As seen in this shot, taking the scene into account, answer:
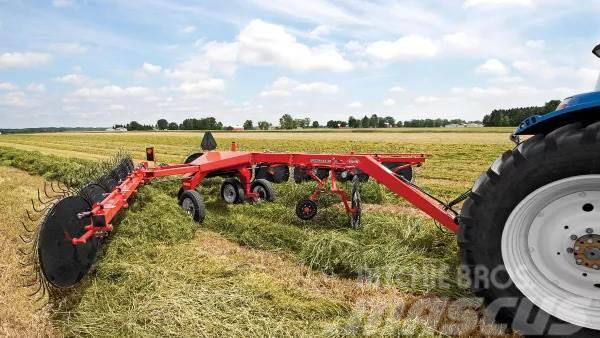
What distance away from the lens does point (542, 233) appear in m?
2.75

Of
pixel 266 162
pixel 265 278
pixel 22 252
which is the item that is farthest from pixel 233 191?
pixel 265 278

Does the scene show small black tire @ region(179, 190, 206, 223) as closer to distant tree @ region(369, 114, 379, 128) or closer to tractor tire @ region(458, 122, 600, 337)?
tractor tire @ region(458, 122, 600, 337)

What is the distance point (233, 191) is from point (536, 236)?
5431mm

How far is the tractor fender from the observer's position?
2.61 metres

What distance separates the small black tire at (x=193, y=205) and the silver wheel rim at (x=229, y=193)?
1060mm

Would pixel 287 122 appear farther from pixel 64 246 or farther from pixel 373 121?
pixel 64 246

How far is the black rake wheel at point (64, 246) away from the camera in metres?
3.62

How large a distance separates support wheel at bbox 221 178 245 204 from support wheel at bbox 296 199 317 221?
1791 mm

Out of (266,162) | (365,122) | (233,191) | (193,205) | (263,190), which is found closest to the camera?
(193,205)

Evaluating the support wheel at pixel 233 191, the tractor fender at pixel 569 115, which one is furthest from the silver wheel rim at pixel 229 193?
the tractor fender at pixel 569 115

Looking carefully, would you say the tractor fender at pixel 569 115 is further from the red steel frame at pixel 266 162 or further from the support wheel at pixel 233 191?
the support wheel at pixel 233 191

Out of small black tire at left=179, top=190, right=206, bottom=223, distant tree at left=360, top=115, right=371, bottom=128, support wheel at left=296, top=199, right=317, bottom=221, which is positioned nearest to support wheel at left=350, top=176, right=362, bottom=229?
support wheel at left=296, top=199, right=317, bottom=221

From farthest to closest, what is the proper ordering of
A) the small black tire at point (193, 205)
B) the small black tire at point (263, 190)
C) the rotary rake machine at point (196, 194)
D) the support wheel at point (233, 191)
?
the small black tire at point (263, 190)
the support wheel at point (233, 191)
the small black tire at point (193, 205)
the rotary rake machine at point (196, 194)

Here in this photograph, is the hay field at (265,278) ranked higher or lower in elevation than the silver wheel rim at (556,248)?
lower
